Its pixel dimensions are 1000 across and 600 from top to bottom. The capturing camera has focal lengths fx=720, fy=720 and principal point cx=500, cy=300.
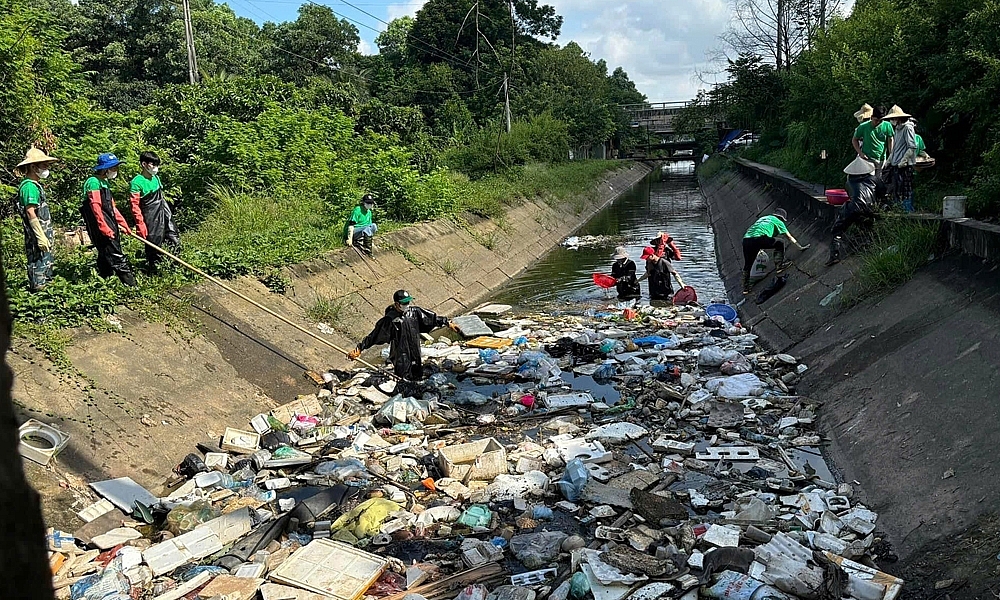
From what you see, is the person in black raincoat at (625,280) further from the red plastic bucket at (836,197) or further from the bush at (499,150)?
the bush at (499,150)

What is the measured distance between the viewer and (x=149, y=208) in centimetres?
942

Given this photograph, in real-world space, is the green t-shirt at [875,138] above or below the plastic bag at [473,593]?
above

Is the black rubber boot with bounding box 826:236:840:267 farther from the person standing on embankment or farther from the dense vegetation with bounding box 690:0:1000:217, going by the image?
the dense vegetation with bounding box 690:0:1000:217

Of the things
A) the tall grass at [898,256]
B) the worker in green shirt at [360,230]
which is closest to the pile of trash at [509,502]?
the tall grass at [898,256]

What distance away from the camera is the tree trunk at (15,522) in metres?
1.32

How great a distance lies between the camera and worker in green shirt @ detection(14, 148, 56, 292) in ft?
26.1

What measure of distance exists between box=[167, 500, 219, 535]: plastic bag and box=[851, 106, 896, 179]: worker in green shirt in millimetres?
9740

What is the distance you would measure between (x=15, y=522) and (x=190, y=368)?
745 centimetres

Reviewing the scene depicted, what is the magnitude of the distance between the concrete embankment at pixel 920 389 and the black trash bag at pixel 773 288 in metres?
1.31

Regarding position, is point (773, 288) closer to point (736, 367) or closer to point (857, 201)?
point (857, 201)

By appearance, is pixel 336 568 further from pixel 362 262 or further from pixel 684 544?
pixel 362 262

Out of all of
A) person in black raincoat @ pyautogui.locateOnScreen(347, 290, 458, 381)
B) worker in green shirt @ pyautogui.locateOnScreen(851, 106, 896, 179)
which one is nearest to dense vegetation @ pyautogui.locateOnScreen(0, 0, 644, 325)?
person in black raincoat @ pyautogui.locateOnScreen(347, 290, 458, 381)

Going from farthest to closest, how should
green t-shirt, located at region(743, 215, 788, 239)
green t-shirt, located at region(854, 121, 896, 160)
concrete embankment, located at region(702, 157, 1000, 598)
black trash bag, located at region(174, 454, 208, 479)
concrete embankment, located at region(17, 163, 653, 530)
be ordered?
green t-shirt, located at region(743, 215, 788, 239) → green t-shirt, located at region(854, 121, 896, 160) → black trash bag, located at region(174, 454, 208, 479) → concrete embankment, located at region(17, 163, 653, 530) → concrete embankment, located at region(702, 157, 1000, 598)

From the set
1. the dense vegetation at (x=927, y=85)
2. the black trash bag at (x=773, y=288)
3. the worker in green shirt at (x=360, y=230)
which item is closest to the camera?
the dense vegetation at (x=927, y=85)
